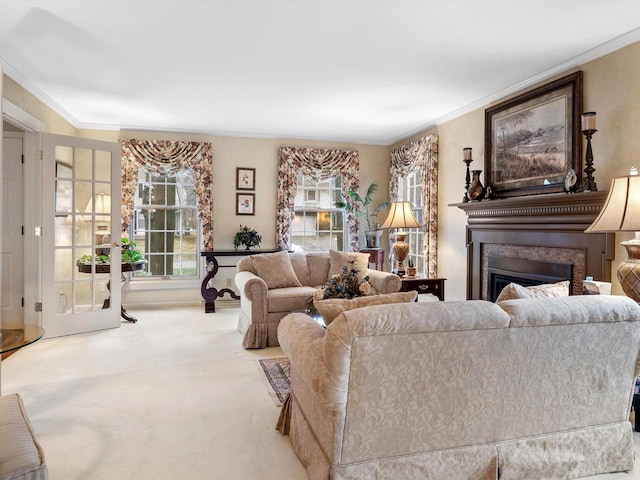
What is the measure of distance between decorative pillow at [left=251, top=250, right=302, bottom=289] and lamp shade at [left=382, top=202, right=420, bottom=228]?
A: 3.87 feet

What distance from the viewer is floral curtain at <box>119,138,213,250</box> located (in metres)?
5.98

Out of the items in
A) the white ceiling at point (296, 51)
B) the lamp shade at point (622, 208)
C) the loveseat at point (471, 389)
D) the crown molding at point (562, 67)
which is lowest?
the loveseat at point (471, 389)

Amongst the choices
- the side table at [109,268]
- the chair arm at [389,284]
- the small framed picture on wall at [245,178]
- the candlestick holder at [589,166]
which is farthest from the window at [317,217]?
the candlestick holder at [589,166]

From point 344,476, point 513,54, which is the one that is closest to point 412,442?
point 344,476

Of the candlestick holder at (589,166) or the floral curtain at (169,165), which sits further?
the floral curtain at (169,165)

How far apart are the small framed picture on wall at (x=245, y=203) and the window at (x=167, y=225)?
640 mm

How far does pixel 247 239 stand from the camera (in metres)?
6.13

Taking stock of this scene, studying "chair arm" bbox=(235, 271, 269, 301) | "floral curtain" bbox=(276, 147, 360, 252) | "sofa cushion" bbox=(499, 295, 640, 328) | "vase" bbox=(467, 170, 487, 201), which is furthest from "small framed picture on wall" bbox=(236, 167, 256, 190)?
"sofa cushion" bbox=(499, 295, 640, 328)

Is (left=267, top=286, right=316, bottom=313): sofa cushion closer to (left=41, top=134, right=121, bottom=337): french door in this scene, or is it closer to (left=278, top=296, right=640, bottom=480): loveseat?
(left=41, top=134, right=121, bottom=337): french door

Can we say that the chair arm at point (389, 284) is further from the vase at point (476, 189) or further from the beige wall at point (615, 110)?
the beige wall at point (615, 110)

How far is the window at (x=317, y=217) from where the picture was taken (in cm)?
686

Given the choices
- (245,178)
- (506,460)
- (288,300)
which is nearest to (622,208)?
(506,460)

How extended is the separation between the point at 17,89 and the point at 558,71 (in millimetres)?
4946

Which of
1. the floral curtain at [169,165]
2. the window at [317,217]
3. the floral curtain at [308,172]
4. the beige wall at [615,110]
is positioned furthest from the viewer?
the window at [317,217]
